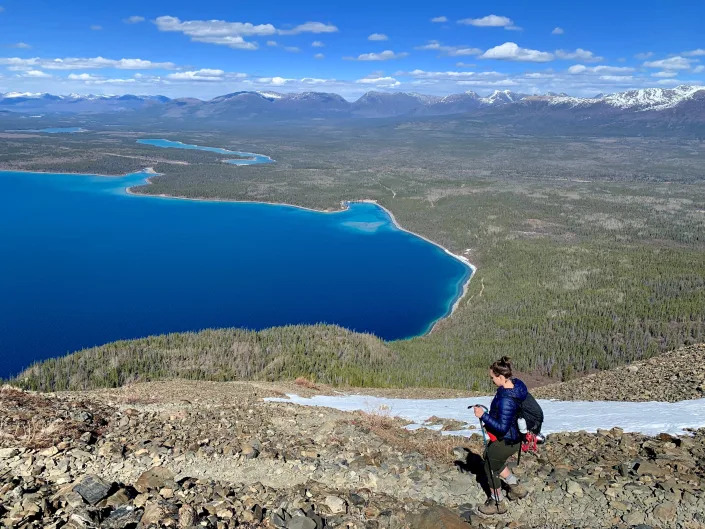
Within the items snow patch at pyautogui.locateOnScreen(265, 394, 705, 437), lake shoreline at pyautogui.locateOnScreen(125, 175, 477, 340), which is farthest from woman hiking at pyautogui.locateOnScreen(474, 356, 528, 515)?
lake shoreline at pyautogui.locateOnScreen(125, 175, 477, 340)

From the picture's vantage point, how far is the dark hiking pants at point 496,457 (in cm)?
891

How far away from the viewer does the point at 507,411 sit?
859cm

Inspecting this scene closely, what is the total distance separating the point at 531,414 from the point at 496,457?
1.15 m

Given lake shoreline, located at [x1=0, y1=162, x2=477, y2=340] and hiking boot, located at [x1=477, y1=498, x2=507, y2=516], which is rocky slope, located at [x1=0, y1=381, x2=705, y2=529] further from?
lake shoreline, located at [x1=0, y1=162, x2=477, y2=340]

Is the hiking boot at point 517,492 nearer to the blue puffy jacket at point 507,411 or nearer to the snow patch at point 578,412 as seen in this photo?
the blue puffy jacket at point 507,411

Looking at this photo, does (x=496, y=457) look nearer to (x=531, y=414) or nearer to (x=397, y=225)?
(x=531, y=414)

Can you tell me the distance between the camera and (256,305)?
259 feet

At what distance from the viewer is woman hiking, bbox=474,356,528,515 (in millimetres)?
8555

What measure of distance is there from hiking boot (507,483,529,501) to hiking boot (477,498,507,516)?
0.18 m

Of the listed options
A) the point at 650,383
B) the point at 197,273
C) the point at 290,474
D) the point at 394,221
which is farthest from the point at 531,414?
the point at 394,221

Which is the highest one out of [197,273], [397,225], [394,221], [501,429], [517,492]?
[501,429]

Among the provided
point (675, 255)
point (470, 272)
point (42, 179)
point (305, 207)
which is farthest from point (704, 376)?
point (42, 179)

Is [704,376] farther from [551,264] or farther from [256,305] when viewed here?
[551,264]

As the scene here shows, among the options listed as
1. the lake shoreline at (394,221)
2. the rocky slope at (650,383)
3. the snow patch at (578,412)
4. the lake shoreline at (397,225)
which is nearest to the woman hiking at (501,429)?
the snow patch at (578,412)
